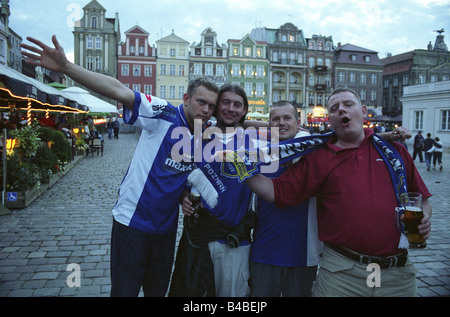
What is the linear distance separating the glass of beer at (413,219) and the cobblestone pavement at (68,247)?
2389 mm

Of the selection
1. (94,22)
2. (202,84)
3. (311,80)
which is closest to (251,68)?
(311,80)

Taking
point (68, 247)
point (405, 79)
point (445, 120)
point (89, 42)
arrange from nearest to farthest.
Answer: point (68, 247) → point (445, 120) → point (89, 42) → point (405, 79)

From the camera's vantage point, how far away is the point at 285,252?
7.47 ft

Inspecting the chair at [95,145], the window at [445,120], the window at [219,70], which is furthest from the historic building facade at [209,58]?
the chair at [95,145]

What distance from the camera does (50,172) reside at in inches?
360

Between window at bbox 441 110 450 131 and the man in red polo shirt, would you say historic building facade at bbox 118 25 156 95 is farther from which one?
the man in red polo shirt

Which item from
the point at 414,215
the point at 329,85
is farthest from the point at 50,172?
the point at 329,85

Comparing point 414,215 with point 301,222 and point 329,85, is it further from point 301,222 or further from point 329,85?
point 329,85

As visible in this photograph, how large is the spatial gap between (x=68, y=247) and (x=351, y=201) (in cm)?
450

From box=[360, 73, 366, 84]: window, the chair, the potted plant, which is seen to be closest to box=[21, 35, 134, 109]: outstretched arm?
the potted plant

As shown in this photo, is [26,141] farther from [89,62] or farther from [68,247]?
[89,62]

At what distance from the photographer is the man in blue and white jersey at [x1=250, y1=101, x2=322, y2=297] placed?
2.28 m

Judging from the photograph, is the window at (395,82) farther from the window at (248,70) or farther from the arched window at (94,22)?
the arched window at (94,22)

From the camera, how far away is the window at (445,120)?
29.0m
